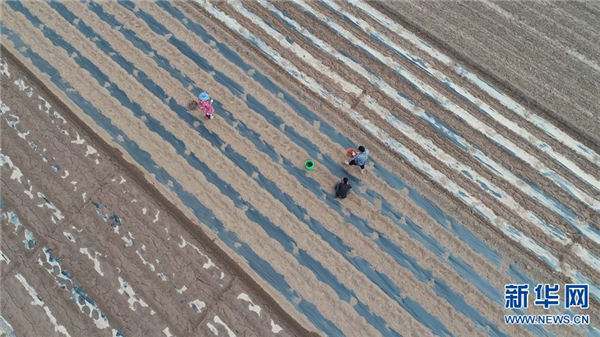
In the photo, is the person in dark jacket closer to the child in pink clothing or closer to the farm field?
the farm field

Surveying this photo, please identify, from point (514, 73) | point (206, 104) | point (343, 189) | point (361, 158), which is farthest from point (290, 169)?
point (514, 73)

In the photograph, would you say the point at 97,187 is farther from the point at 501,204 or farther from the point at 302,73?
the point at 501,204

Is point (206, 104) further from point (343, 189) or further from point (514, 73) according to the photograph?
point (514, 73)

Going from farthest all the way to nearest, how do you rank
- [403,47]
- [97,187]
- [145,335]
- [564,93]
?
[403,47]
[564,93]
[97,187]
[145,335]

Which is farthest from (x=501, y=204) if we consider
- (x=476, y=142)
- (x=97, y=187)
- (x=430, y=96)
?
(x=97, y=187)

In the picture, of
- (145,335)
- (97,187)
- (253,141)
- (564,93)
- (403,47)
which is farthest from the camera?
(403,47)

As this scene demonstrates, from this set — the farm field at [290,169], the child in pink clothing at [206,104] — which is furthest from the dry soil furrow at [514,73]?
the child in pink clothing at [206,104]
